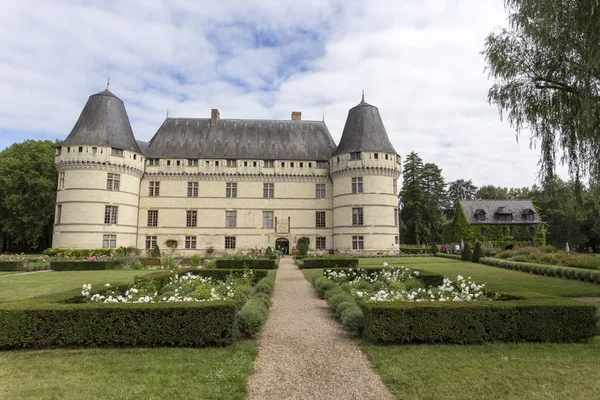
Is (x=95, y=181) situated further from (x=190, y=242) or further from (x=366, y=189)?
(x=366, y=189)

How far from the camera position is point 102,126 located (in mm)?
29094

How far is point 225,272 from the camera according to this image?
1519 cm

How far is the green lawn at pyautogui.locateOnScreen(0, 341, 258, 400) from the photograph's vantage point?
14.5ft

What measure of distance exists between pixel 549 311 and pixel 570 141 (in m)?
7.29

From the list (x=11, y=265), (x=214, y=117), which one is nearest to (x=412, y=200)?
(x=214, y=117)

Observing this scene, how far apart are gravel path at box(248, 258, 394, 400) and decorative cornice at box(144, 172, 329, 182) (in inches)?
950

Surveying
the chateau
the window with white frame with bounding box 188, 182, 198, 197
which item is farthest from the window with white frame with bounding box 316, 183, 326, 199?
the window with white frame with bounding box 188, 182, 198, 197

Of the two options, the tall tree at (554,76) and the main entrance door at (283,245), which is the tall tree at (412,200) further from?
the tall tree at (554,76)

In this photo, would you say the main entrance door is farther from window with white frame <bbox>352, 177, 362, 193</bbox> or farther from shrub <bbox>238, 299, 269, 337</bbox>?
shrub <bbox>238, 299, 269, 337</bbox>

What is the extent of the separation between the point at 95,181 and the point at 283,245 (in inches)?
604

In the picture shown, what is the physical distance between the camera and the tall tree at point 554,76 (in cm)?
973

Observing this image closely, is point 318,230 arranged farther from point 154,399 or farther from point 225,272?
point 154,399

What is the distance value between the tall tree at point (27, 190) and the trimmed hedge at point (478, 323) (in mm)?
36052

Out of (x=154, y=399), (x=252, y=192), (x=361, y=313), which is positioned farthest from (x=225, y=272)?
(x=252, y=192)
